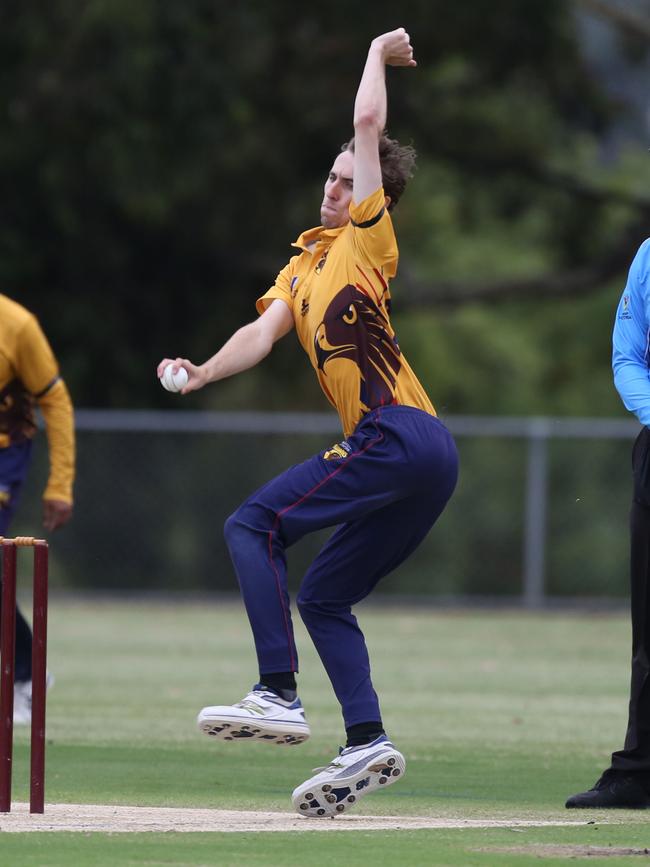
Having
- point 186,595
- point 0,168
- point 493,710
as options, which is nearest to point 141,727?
point 493,710

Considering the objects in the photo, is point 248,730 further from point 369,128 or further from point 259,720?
point 369,128

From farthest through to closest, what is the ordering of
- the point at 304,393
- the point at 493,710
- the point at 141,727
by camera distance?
1. the point at 304,393
2. the point at 493,710
3. the point at 141,727

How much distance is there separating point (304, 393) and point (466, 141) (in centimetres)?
415

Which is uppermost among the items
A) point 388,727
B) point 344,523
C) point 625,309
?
point 625,309

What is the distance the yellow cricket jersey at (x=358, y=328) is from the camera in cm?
653

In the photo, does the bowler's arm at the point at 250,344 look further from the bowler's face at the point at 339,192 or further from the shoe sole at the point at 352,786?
the shoe sole at the point at 352,786

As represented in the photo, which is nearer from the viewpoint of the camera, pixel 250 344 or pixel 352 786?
pixel 352 786

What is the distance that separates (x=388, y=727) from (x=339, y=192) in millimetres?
4173

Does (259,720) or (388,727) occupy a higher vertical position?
(259,720)

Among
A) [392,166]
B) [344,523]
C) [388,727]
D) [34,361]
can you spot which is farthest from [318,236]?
[388,727]

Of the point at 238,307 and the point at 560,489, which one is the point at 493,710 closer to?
the point at 560,489

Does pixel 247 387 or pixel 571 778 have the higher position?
pixel 247 387

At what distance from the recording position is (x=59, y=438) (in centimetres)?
1056

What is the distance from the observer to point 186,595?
2061 cm
